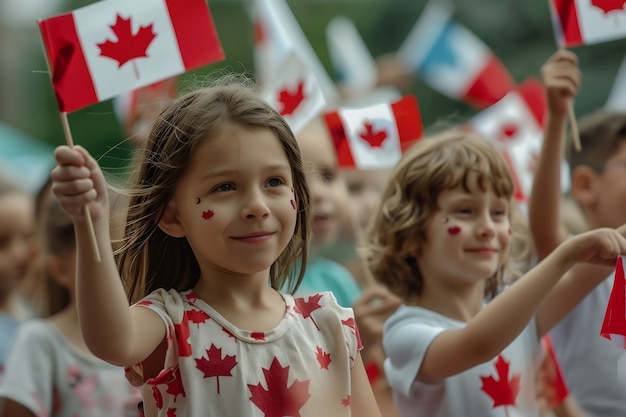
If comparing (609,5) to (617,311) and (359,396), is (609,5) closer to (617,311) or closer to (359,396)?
(617,311)

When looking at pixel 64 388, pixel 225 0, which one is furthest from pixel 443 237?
pixel 225 0

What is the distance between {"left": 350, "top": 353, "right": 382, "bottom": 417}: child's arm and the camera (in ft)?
9.68

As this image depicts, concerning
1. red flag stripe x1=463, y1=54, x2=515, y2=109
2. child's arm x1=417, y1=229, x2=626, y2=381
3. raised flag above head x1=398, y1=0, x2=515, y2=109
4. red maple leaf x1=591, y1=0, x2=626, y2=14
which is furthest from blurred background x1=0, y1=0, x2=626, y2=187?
child's arm x1=417, y1=229, x2=626, y2=381

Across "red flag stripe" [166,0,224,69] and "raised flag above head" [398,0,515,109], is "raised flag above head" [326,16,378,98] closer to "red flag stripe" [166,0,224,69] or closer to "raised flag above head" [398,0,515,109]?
"raised flag above head" [398,0,515,109]

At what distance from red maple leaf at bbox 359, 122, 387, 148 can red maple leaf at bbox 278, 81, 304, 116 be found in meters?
0.35

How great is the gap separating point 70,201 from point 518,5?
18.9m

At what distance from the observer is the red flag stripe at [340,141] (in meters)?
4.66

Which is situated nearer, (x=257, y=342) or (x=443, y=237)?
(x=257, y=342)

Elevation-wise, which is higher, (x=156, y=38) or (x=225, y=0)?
(x=225, y=0)

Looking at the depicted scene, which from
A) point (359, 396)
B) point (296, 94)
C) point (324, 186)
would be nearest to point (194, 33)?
point (359, 396)

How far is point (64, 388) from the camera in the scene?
4.21 metres

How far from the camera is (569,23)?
3.90 meters

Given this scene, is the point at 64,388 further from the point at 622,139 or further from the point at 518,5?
the point at 518,5

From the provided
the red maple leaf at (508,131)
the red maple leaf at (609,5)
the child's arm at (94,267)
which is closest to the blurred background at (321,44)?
the red maple leaf at (508,131)
